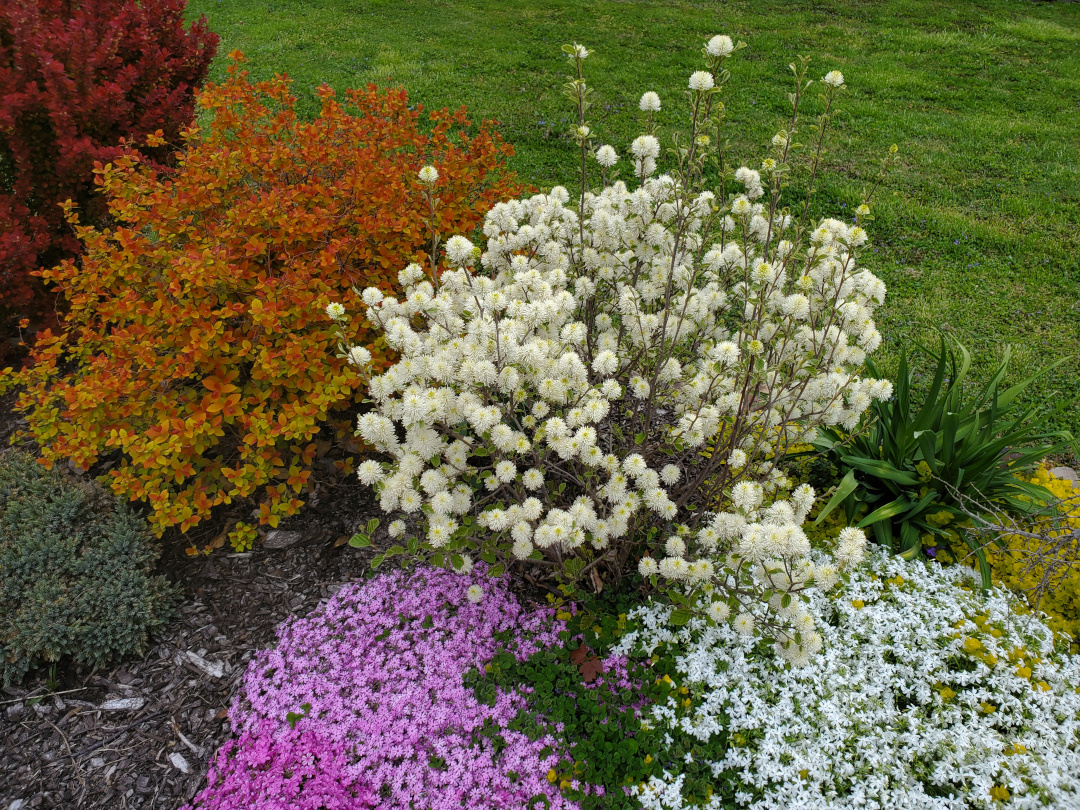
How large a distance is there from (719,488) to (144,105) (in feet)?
17.1

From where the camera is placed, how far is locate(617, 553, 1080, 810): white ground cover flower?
2.41 metres

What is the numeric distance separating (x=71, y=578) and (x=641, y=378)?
2.95m

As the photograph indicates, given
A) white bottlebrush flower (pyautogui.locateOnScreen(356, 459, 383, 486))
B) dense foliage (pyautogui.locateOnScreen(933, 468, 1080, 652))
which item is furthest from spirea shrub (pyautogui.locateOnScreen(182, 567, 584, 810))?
dense foliage (pyautogui.locateOnScreen(933, 468, 1080, 652))

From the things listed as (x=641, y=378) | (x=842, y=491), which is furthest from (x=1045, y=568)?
(x=641, y=378)

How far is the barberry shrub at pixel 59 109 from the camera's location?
4180 mm

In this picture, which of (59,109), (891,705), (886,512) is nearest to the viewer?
(891,705)

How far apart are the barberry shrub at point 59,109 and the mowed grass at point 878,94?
3406 millimetres

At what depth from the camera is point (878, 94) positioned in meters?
9.03

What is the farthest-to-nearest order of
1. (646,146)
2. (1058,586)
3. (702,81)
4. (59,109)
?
1. (59,109)
2. (1058,586)
3. (646,146)
4. (702,81)

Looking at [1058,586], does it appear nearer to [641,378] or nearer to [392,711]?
[641,378]

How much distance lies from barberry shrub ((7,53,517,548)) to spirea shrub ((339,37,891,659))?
74 centimetres

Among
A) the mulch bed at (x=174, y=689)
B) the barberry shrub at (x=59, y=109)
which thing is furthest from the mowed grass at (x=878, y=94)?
the mulch bed at (x=174, y=689)

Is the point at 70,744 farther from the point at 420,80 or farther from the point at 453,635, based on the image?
the point at 420,80

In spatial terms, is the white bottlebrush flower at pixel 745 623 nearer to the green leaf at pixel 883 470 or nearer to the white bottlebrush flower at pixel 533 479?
the white bottlebrush flower at pixel 533 479
